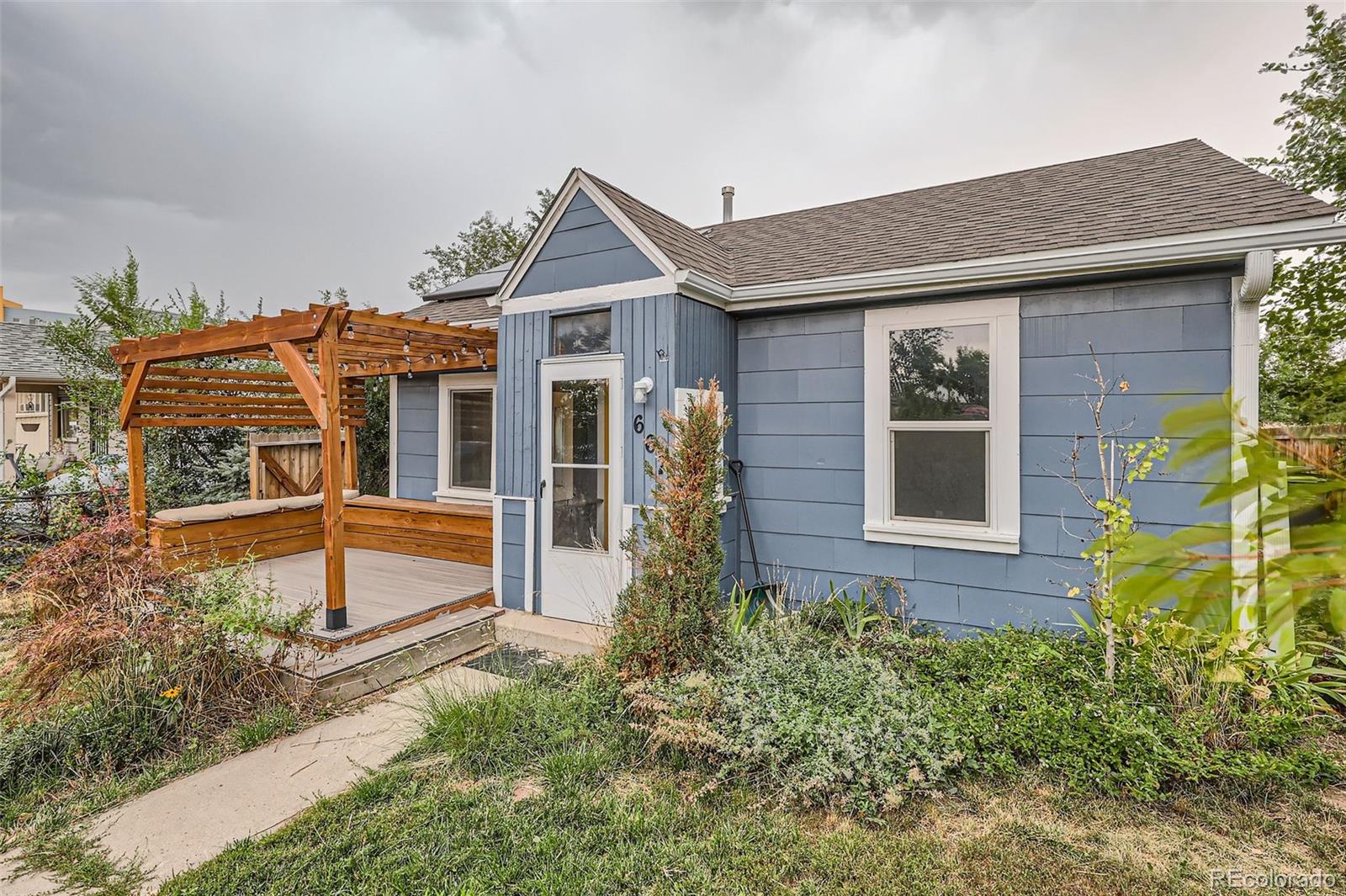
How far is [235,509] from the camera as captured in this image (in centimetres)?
662

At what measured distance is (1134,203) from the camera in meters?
4.14

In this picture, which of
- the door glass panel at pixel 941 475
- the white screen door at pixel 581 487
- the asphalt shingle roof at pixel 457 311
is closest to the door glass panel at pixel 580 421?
the white screen door at pixel 581 487

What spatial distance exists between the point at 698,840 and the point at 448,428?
18.5 feet

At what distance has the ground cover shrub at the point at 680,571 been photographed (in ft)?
11.0

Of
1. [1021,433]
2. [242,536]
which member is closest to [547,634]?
[1021,433]

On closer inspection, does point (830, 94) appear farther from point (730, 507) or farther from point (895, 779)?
point (895, 779)

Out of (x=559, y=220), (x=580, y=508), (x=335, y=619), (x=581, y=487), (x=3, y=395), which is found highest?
(x=559, y=220)

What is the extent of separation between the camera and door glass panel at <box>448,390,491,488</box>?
6.86m

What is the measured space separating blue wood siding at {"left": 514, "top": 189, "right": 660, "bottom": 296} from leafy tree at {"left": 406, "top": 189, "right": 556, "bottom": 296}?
43.9 ft

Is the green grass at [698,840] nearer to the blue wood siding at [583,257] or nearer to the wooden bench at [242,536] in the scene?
the blue wood siding at [583,257]

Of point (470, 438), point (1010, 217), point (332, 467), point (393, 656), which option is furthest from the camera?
point (470, 438)

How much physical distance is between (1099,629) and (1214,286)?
2.23 m

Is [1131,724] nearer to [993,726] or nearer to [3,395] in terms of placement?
[993,726]

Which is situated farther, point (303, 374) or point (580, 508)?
point (580, 508)
